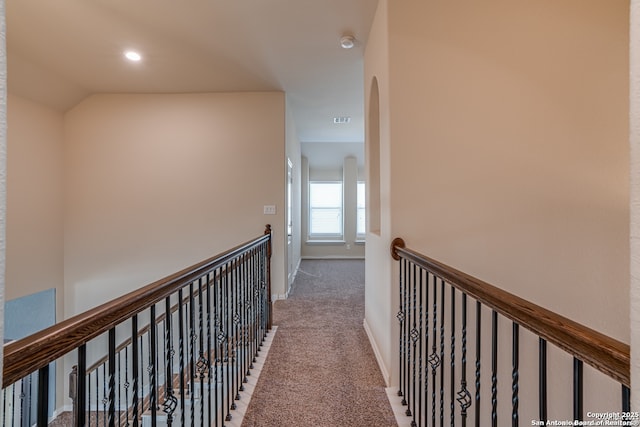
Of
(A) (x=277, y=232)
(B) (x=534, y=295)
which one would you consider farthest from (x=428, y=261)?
(A) (x=277, y=232)

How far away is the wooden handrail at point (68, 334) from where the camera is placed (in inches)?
22.1

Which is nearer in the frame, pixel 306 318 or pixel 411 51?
pixel 411 51

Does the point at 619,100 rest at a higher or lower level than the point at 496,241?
higher

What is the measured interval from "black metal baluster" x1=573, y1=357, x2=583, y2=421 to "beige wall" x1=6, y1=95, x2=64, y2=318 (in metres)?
4.59

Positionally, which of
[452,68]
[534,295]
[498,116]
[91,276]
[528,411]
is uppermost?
[452,68]

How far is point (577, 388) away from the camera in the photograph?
665mm

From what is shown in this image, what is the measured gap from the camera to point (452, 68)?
2.02m

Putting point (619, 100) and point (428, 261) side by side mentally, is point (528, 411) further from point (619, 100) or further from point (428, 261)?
point (619, 100)

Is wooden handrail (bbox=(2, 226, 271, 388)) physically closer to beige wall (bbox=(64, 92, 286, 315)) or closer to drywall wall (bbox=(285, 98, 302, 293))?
beige wall (bbox=(64, 92, 286, 315))

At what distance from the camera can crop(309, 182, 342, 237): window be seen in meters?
7.80

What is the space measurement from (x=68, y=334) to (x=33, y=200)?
13.3 feet

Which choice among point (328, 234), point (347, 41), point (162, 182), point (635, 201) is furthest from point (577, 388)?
point (328, 234)

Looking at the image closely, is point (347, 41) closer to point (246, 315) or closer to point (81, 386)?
point (246, 315)

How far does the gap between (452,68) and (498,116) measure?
17.0 inches
